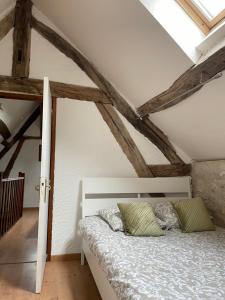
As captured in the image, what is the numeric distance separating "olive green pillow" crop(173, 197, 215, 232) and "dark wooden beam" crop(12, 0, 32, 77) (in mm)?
2369

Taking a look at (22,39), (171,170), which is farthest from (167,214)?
(22,39)

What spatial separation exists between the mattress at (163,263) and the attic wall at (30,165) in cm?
522

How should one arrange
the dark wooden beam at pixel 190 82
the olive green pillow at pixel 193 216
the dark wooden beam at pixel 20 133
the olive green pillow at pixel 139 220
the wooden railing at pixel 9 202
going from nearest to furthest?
1. the dark wooden beam at pixel 190 82
2. the olive green pillow at pixel 139 220
3. the olive green pillow at pixel 193 216
4. the wooden railing at pixel 9 202
5. the dark wooden beam at pixel 20 133

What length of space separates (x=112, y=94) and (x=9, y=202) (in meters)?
2.85

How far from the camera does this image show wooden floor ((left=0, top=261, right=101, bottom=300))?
2.13 m

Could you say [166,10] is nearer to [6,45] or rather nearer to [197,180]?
[6,45]

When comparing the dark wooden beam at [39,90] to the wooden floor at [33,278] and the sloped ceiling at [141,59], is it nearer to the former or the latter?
the sloped ceiling at [141,59]

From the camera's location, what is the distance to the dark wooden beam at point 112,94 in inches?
122

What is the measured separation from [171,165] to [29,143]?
5.19 metres

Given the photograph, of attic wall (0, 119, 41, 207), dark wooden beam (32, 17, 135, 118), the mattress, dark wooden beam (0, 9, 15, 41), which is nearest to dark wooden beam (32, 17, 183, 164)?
dark wooden beam (32, 17, 135, 118)

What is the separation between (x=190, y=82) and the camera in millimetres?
2057

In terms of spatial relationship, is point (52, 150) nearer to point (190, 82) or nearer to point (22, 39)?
point (22, 39)

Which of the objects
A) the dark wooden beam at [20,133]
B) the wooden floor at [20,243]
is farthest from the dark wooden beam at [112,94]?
the dark wooden beam at [20,133]

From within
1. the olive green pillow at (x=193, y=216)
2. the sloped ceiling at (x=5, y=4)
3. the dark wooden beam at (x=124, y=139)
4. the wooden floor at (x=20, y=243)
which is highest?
the sloped ceiling at (x=5, y=4)
